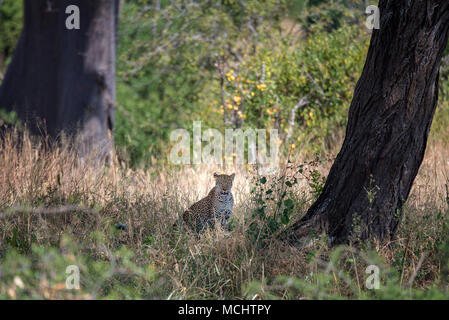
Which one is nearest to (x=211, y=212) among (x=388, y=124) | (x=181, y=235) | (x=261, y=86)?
(x=181, y=235)

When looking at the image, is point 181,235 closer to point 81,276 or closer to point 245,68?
point 81,276

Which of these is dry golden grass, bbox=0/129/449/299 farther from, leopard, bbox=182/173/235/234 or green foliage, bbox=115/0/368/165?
green foliage, bbox=115/0/368/165

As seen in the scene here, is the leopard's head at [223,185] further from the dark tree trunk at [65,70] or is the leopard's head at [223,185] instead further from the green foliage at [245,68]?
the dark tree trunk at [65,70]

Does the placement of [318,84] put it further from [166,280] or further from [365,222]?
[166,280]

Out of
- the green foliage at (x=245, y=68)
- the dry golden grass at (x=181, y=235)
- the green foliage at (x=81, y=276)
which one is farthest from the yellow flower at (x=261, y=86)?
the green foliage at (x=81, y=276)

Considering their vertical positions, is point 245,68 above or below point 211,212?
above

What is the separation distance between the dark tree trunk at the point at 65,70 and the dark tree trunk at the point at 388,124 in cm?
535

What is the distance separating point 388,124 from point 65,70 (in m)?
6.72

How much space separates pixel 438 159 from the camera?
24.1 feet

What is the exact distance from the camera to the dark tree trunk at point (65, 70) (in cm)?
977

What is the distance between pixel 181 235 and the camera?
5.03 m
